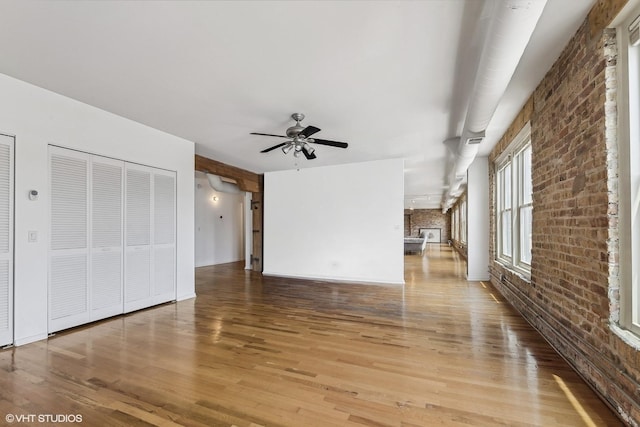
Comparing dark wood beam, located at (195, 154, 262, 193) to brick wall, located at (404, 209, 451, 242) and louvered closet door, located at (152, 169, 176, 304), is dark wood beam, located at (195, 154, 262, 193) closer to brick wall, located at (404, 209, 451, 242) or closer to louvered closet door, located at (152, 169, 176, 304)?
louvered closet door, located at (152, 169, 176, 304)

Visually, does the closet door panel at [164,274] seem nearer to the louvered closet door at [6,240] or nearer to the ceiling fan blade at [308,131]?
the louvered closet door at [6,240]

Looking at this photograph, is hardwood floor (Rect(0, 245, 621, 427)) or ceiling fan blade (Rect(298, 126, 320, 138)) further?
ceiling fan blade (Rect(298, 126, 320, 138))

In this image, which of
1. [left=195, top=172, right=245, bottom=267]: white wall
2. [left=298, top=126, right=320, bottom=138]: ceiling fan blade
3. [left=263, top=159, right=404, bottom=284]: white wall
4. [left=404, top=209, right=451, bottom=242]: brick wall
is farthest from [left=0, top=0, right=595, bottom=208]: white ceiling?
[left=404, top=209, right=451, bottom=242]: brick wall

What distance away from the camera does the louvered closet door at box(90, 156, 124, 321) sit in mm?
3623

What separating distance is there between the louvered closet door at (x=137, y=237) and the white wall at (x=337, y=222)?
134 inches

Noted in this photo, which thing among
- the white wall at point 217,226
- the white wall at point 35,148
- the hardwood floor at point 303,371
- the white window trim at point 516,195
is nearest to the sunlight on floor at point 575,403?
the hardwood floor at point 303,371

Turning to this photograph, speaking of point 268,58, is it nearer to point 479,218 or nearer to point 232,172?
point 232,172

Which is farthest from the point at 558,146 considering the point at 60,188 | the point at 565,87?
the point at 60,188

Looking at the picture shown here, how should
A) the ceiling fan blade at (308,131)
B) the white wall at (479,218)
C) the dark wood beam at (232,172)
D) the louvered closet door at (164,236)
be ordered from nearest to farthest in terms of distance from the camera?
1. the ceiling fan blade at (308,131)
2. the louvered closet door at (164,236)
3. the dark wood beam at (232,172)
4. the white wall at (479,218)

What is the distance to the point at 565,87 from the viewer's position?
2457mm

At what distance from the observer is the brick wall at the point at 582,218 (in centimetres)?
187

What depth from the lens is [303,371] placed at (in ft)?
7.79

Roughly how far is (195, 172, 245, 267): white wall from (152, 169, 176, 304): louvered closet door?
140 inches

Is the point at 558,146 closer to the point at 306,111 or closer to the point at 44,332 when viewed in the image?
the point at 306,111
